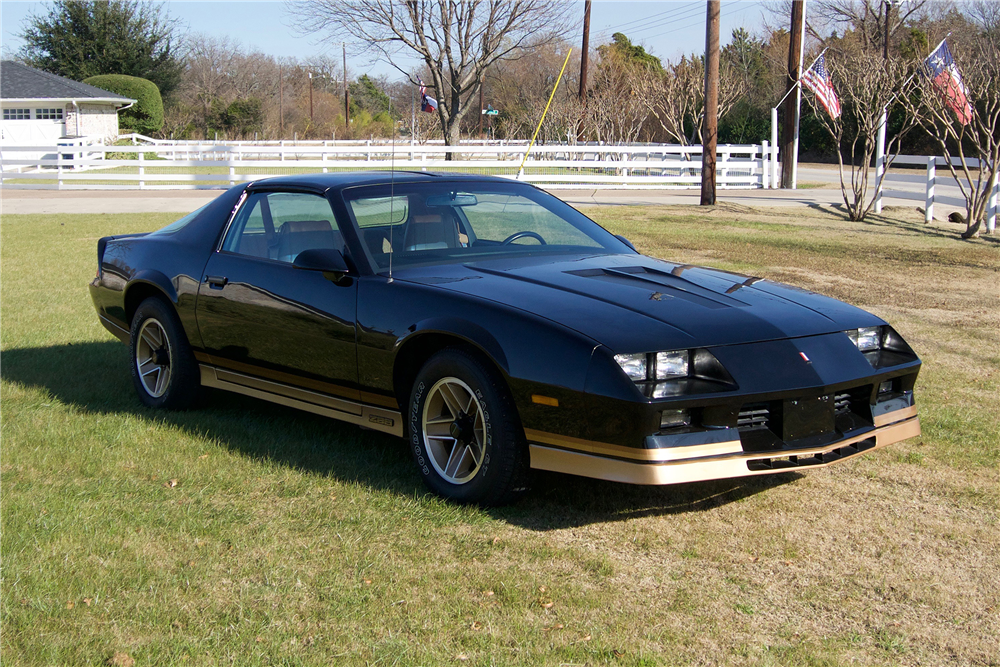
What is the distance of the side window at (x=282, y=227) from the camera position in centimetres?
502

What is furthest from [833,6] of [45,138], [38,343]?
[38,343]

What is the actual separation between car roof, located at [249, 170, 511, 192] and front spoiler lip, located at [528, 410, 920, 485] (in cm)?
189

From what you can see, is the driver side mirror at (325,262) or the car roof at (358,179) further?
the car roof at (358,179)

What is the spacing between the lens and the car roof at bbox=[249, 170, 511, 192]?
5.07 m

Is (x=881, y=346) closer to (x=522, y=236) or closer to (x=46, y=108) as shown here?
(x=522, y=236)

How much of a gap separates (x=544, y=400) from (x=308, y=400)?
160cm

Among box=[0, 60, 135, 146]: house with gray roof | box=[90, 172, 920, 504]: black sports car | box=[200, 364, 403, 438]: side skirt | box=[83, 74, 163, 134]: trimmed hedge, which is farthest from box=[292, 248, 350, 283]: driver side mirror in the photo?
box=[83, 74, 163, 134]: trimmed hedge

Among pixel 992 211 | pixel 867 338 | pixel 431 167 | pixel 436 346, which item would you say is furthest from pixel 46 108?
pixel 867 338

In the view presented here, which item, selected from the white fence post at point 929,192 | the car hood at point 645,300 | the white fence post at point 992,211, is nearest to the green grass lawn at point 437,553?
the car hood at point 645,300

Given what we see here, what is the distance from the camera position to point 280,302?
4.93 m

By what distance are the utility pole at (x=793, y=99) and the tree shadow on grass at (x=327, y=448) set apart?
2180 centimetres

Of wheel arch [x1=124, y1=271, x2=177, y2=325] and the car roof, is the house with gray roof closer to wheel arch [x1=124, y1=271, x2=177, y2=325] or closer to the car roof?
wheel arch [x1=124, y1=271, x2=177, y2=325]

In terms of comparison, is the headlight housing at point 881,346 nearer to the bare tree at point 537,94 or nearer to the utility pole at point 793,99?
the utility pole at point 793,99

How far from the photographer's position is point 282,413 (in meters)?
5.80
